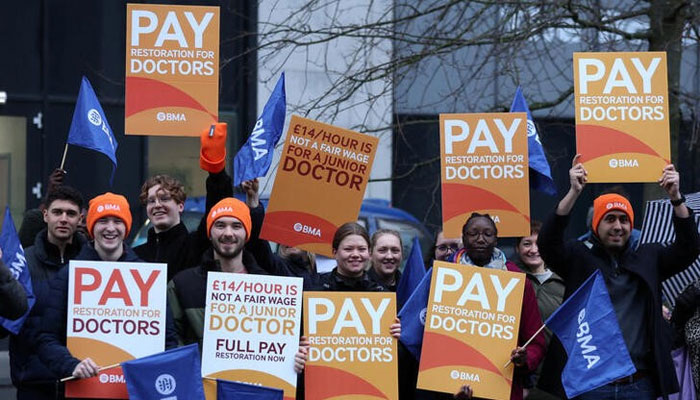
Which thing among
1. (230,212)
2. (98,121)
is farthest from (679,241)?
(98,121)

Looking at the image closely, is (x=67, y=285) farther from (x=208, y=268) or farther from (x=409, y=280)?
(x=409, y=280)

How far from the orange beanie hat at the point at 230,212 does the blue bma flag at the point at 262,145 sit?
0.92 m

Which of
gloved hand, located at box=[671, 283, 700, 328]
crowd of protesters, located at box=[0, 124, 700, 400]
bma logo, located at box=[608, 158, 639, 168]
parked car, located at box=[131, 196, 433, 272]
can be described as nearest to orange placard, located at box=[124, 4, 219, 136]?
crowd of protesters, located at box=[0, 124, 700, 400]

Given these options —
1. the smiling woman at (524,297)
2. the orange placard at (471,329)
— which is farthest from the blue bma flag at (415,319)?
the smiling woman at (524,297)

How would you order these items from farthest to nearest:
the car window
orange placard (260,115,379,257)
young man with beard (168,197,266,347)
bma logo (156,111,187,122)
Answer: the car window → orange placard (260,115,379,257) → bma logo (156,111,187,122) → young man with beard (168,197,266,347)

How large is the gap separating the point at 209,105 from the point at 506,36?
142 inches

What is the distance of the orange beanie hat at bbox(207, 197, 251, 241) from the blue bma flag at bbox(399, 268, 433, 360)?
3.13 ft

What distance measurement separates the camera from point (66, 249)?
678cm

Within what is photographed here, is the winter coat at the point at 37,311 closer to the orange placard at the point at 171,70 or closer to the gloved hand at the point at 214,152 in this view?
the gloved hand at the point at 214,152

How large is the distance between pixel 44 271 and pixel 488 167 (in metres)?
2.82

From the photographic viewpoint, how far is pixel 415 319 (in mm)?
6891

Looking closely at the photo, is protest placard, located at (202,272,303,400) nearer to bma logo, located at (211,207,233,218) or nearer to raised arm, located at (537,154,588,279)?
bma logo, located at (211,207,233,218)

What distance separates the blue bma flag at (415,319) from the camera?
6.87m

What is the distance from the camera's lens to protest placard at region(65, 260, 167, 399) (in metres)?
6.27
